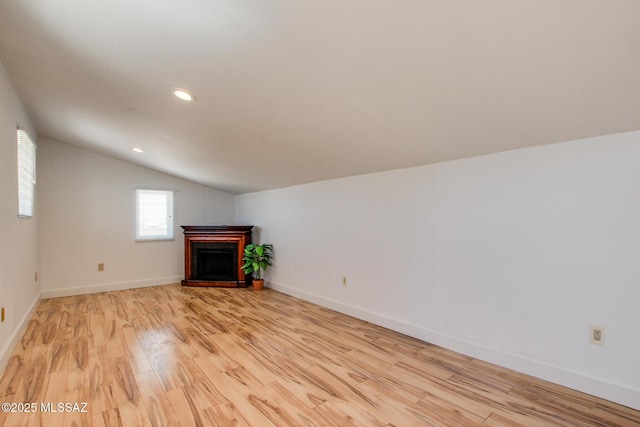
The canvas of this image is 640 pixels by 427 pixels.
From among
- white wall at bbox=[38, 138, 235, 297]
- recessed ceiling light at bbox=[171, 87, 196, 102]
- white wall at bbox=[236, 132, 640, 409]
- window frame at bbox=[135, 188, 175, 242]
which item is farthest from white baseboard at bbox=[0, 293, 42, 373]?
white wall at bbox=[236, 132, 640, 409]

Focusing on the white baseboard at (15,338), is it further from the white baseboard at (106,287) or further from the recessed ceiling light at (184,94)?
the recessed ceiling light at (184,94)

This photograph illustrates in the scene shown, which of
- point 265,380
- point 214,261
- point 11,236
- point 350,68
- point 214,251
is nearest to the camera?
point 350,68

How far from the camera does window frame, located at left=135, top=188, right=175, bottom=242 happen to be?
16.6 ft

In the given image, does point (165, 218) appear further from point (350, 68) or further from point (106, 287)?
point (350, 68)

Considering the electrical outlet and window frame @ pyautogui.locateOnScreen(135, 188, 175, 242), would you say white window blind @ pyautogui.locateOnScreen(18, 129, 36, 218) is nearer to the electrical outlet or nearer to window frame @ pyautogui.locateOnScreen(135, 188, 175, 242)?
window frame @ pyautogui.locateOnScreen(135, 188, 175, 242)

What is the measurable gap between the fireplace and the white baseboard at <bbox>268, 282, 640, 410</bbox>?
249cm

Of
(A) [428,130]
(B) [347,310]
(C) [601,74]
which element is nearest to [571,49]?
(C) [601,74]

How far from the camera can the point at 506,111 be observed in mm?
1774

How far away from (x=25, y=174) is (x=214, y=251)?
263 centimetres

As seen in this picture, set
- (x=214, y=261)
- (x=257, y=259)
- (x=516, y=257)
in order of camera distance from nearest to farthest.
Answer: (x=516, y=257) → (x=257, y=259) → (x=214, y=261)

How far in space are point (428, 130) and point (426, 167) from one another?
0.68m

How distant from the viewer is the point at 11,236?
2588 mm

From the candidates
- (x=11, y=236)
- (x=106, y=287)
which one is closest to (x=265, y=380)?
(x=11, y=236)

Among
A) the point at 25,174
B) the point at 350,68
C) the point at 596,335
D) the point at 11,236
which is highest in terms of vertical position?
the point at 350,68
